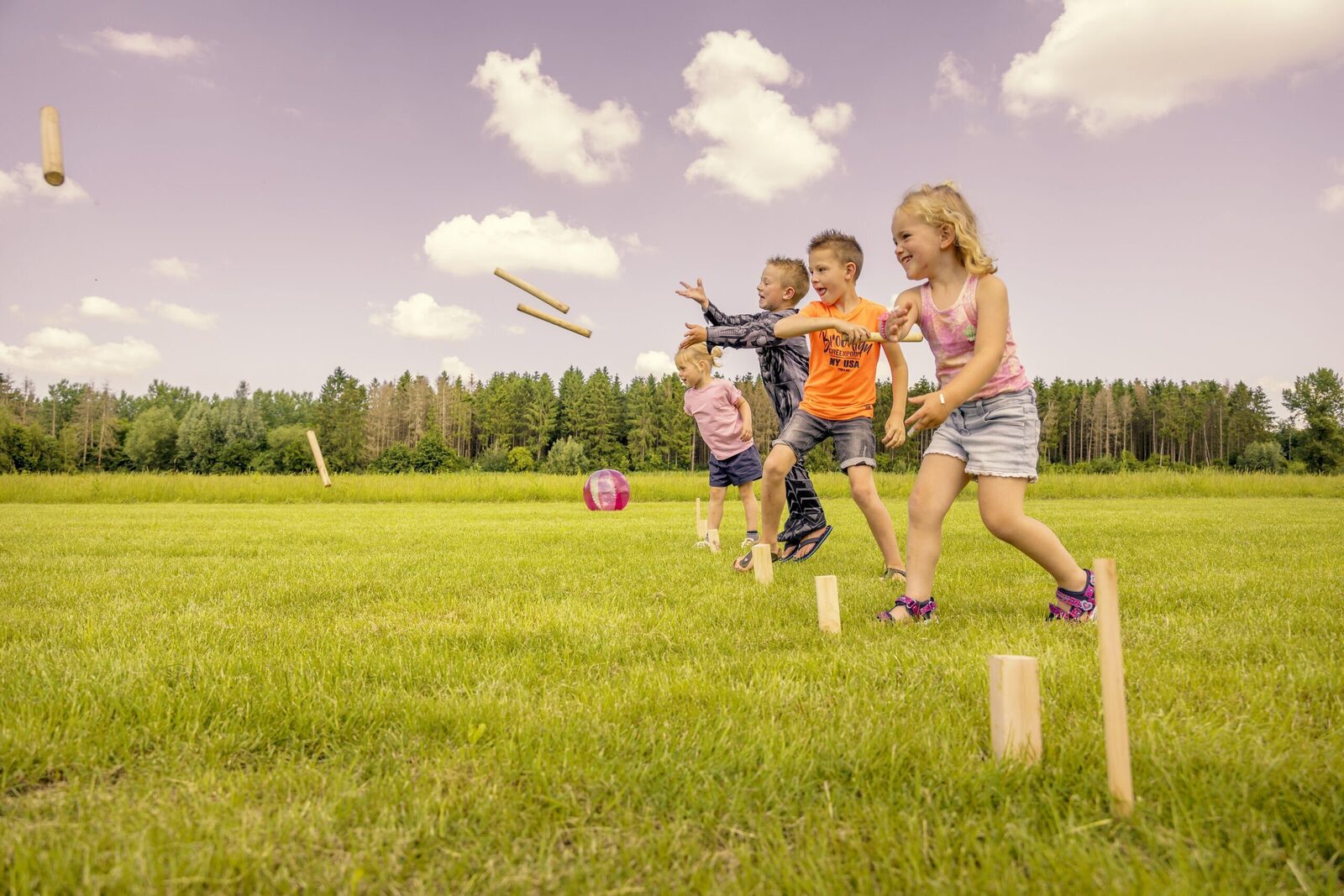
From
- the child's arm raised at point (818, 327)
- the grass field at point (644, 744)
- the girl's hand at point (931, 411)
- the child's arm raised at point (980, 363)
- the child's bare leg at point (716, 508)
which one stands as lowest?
the grass field at point (644, 744)

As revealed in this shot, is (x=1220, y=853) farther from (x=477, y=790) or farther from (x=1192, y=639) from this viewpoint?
(x=1192, y=639)

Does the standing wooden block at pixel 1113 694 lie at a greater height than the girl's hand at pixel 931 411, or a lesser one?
lesser

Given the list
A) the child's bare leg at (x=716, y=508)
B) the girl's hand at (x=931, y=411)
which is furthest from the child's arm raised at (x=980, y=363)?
the child's bare leg at (x=716, y=508)

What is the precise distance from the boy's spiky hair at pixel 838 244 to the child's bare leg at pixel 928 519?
220cm

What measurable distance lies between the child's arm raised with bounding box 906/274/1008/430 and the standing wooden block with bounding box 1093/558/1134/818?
1848 millimetres

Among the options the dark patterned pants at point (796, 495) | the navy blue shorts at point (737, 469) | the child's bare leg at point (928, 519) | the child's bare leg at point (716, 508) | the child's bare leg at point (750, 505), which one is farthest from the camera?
the navy blue shorts at point (737, 469)

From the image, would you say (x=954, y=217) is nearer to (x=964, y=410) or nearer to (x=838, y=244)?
(x=964, y=410)

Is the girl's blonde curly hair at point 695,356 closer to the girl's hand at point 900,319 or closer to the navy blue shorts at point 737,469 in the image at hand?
the navy blue shorts at point 737,469

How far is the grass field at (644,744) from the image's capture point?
168 centimetres

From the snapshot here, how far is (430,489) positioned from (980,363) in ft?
69.0

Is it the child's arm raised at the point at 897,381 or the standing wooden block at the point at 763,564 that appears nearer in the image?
the child's arm raised at the point at 897,381

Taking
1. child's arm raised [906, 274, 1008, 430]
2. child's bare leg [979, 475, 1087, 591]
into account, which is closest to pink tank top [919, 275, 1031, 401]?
child's arm raised [906, 274, 1008, 430]

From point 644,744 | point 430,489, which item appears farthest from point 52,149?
point 430,489

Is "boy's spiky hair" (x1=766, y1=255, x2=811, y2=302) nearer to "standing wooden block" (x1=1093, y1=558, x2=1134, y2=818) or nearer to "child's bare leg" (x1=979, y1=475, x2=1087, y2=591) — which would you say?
"child's bare leg" (x1=979, y1=475, x2=1087, y2=591)
